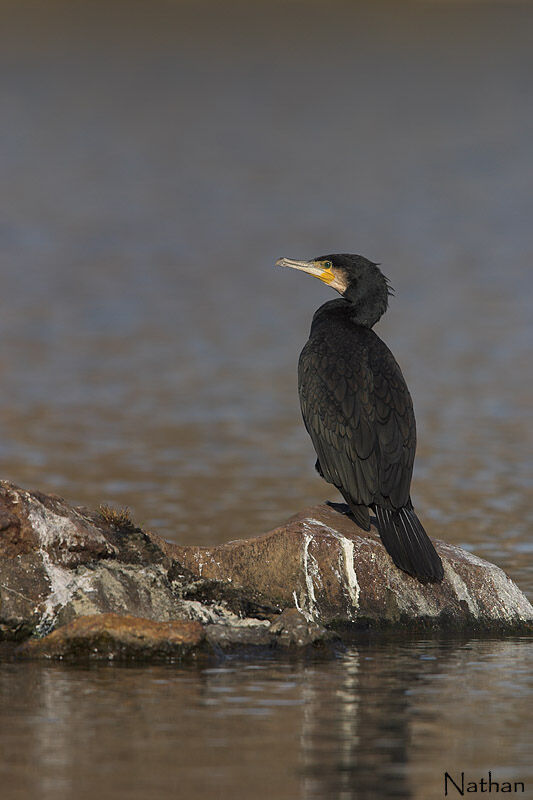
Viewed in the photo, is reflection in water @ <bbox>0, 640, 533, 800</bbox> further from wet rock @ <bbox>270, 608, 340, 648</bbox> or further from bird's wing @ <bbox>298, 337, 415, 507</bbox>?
bird's wing @ <bbox>298, 337, 415, 507</bbox>

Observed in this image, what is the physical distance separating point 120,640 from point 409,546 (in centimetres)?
211

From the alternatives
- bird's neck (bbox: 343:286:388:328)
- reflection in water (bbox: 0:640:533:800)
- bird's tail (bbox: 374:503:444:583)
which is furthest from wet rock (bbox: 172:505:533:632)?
bird's neck (bbox: 343:286:388:328)

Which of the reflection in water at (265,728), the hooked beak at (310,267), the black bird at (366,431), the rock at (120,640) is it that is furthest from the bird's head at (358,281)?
the rock at (120,640)

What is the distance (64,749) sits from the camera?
548 cm

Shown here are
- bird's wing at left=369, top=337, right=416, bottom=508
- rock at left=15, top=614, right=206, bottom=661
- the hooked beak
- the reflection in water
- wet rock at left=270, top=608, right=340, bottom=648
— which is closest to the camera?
the reflection in water

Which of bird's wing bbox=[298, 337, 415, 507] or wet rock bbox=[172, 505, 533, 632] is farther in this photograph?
bird's wing bbox=[298, 337, 415, 507]

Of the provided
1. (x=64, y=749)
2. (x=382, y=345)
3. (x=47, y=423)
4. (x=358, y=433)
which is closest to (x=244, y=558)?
(x=358, y=433)

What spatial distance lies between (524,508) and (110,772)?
12700mm

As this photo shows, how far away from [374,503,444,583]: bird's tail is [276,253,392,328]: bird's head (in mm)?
1650

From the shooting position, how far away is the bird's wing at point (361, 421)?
9.00 meters

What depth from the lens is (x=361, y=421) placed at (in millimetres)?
9141

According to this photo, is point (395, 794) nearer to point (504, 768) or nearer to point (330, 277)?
point (504, 768)

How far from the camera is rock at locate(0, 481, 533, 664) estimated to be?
7.69 m

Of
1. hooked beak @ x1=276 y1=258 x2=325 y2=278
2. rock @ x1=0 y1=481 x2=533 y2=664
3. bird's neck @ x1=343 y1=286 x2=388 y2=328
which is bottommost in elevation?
rock @ x1=0 y1=481 x2=533 y2=664
